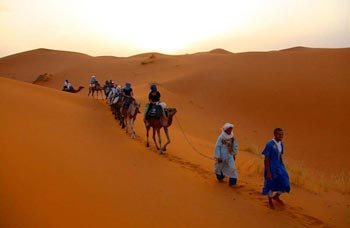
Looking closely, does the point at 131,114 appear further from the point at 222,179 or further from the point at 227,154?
the point at 227,154

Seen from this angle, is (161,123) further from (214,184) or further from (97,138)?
(214,184)

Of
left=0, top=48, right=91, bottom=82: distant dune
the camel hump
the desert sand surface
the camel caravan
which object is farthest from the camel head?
left=0, top=48, right=91, bottom=82: distant dune

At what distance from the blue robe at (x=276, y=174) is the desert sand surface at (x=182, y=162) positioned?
0.43 metres

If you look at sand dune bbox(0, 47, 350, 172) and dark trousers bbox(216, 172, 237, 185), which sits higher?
sand dune bbox(0, 47, 350, 172)

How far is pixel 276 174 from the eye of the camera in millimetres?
8172

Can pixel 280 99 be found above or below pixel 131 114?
above

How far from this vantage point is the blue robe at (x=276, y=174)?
8.16m

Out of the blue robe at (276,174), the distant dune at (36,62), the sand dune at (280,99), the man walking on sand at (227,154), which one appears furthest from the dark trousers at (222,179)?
the distant dune at (36,62)

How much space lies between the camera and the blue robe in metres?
8.16

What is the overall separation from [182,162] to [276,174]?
155 inches

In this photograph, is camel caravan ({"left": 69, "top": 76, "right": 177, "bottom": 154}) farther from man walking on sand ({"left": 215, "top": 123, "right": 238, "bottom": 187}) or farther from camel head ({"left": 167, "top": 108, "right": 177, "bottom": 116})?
man walking on sand ({"left": 215, "top": 123, "right": 238, "bottom": 187})

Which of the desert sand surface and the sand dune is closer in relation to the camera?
the desert sand surface

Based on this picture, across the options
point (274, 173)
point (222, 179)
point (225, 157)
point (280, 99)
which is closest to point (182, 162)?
point (222, 179)

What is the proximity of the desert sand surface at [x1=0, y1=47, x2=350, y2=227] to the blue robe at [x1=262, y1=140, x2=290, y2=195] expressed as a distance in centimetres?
43
